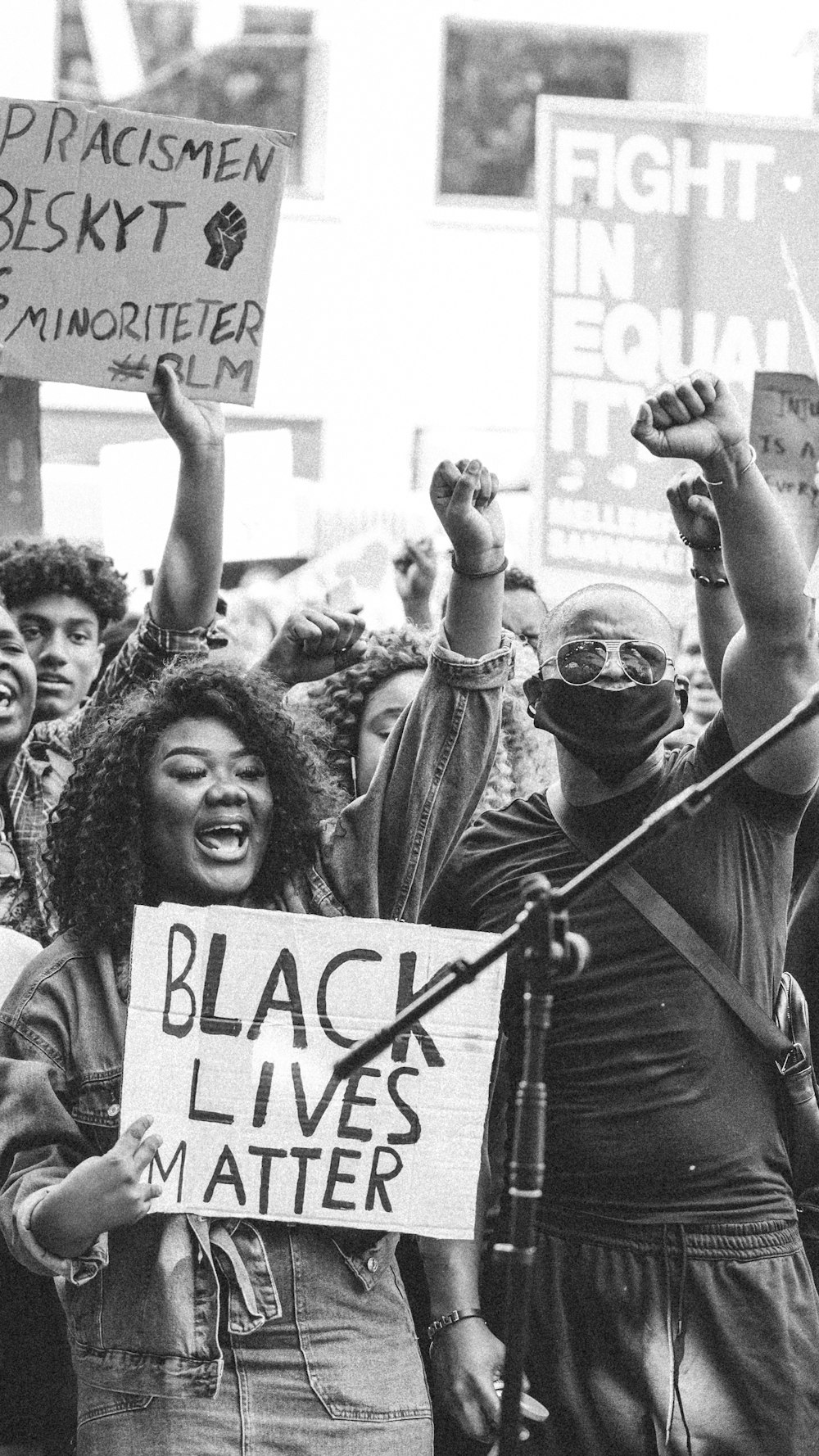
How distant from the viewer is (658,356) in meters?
6.11

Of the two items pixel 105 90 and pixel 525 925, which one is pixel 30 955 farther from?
pixel 105 90

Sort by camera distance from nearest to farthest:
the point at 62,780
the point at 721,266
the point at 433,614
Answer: the point at 62,780 → the point at 433,614 → the point at 721,266

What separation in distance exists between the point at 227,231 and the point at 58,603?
1.42 meters

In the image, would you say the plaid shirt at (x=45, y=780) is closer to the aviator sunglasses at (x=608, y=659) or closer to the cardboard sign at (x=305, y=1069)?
the cardboard sign at (x=305, y=1069)

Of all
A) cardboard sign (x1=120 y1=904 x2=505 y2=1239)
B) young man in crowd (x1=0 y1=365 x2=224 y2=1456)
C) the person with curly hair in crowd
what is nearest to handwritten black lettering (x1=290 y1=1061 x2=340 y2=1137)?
cardboard sign (x1=120 y1=904 x2=505 y2=1239)

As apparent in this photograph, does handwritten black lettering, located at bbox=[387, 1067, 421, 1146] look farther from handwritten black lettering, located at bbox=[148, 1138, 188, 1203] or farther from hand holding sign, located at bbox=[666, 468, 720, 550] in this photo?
hand holding sign, located at bbox=[666, 468, 720, 550]

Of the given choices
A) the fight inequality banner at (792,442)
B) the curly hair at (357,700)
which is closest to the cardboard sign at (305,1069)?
the curly hair at (357,700)

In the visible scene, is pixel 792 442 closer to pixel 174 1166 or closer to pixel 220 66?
pixel 174 1166

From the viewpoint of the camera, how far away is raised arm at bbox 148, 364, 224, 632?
380cm

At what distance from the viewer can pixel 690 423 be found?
2908 millimetres

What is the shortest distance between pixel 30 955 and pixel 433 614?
2376 millimetres

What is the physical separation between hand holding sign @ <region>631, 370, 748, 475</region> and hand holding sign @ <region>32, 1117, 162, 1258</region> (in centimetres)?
122

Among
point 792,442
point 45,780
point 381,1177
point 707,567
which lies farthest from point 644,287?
point 381,1177

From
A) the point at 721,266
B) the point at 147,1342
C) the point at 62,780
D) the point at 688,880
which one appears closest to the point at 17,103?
the point at 62,780
